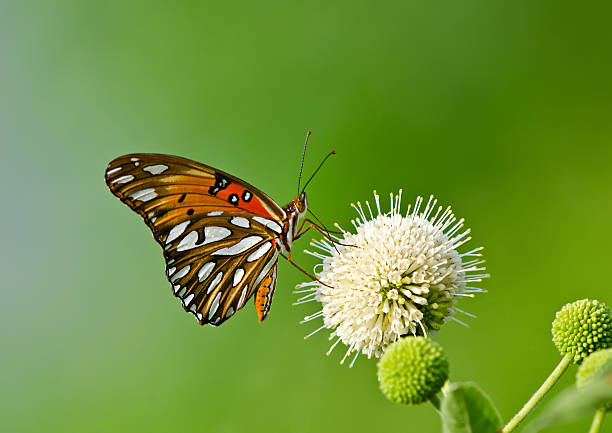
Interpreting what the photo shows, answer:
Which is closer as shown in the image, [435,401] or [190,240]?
[435,401]

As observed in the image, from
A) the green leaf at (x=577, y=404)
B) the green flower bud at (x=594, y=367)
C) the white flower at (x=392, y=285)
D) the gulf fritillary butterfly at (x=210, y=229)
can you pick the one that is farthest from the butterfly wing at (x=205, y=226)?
the green leaf at (x=577, y=404)

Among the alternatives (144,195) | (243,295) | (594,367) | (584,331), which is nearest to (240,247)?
(243,295)

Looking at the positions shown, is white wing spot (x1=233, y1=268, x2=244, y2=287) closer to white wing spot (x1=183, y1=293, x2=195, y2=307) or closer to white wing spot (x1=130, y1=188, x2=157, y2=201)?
white wing spot (x1=183, y1=293, x2=195, y2=307)

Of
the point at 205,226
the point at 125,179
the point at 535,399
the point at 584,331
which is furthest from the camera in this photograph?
the point at 205,226

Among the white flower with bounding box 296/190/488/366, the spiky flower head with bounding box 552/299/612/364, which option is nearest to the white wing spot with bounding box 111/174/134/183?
the white flower with bounding box 296/190/488/366

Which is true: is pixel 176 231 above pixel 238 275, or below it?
above

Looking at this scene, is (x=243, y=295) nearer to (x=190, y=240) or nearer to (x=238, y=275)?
(x=238, y=275)

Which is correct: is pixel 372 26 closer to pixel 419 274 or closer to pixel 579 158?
pixel 579 158

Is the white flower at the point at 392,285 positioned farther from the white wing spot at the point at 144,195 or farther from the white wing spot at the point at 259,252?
the white wing spot at the point at 144,195
